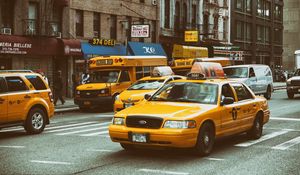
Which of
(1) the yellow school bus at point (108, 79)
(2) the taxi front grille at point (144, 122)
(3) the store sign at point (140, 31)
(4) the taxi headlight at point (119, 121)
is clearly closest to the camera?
(2) the taxi front grille at point (144, 122)

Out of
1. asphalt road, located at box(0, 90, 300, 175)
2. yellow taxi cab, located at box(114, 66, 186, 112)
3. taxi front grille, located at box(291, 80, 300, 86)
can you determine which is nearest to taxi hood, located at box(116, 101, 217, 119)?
asphalt road, located at box(0, 90, 300, 175)

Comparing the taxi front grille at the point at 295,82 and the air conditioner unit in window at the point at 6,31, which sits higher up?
the air conditioner unit in window at the point at 6,31

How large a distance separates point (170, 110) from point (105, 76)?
1420 centimetres

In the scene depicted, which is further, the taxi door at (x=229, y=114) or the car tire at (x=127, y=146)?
the taxi door at (x=229, y=114)

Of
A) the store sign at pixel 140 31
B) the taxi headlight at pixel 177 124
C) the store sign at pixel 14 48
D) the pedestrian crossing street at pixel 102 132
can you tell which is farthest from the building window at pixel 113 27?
the taxi headlight at pixel 177 124

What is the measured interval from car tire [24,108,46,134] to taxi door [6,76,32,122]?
0.24m

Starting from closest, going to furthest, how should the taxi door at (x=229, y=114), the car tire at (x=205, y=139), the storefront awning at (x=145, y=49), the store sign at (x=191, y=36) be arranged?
the car tire at (x=205, y=139) → the taxi door at (x=229, y=114) → the storefront awning at (x=145, y=49) → the store sign at (x=191, y=36)

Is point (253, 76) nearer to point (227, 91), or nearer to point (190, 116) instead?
point (227, 91)

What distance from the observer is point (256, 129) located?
532 inches

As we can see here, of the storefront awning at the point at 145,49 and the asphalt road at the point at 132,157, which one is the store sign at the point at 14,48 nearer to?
the storefront awning at the point at 145,49

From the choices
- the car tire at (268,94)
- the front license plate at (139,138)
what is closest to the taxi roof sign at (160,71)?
the car tire at (268,94)

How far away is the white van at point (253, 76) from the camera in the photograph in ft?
96.4

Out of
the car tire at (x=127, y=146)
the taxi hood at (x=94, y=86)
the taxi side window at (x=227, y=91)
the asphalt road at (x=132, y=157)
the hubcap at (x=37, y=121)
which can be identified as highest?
the taxi side window at (x=227, y=91)

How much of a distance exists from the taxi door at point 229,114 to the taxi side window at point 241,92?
0.35 metres
